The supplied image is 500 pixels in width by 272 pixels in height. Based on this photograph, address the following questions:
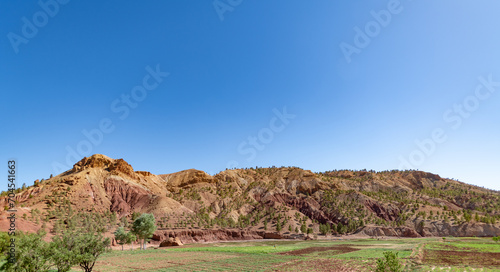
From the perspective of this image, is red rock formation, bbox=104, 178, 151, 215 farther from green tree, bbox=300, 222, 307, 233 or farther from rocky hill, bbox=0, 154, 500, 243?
green tree, bbox=300, 222, 307, 233

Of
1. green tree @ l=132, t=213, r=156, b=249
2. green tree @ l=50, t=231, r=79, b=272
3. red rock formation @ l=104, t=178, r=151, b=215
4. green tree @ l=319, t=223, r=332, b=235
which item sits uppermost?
red rock formation @ l=104, t=178, r=151, b=215

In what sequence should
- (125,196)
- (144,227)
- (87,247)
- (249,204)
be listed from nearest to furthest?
(87,247) → (144,227) → (125,196) → (249,204)

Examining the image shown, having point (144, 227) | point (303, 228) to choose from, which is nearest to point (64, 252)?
point (144, 227)

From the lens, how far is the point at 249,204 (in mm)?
138000

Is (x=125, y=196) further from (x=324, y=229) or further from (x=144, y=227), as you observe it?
(x=324, y=229)

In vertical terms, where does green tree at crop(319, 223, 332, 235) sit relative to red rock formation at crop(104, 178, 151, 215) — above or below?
below

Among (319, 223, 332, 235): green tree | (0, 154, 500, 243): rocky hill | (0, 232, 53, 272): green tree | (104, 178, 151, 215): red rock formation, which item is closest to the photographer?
(0, 232, 53, 272): green tree

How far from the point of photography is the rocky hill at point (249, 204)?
10081 cm

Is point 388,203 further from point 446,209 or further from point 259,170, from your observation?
point 259,170

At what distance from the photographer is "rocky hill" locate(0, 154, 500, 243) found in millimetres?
100812

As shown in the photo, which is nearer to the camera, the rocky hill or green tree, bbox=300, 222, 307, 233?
the rocky hill

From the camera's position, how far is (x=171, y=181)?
515 feet

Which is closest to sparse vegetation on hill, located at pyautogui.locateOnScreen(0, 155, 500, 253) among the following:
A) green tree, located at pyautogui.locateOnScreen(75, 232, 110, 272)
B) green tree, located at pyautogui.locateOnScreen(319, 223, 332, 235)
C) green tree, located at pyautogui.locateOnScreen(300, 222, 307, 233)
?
green tree, located at pyautogui.locateOnScreen(300, 222, 307, 233)

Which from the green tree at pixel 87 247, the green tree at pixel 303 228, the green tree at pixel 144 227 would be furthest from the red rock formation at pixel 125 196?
the green tree at pixel 87 247
